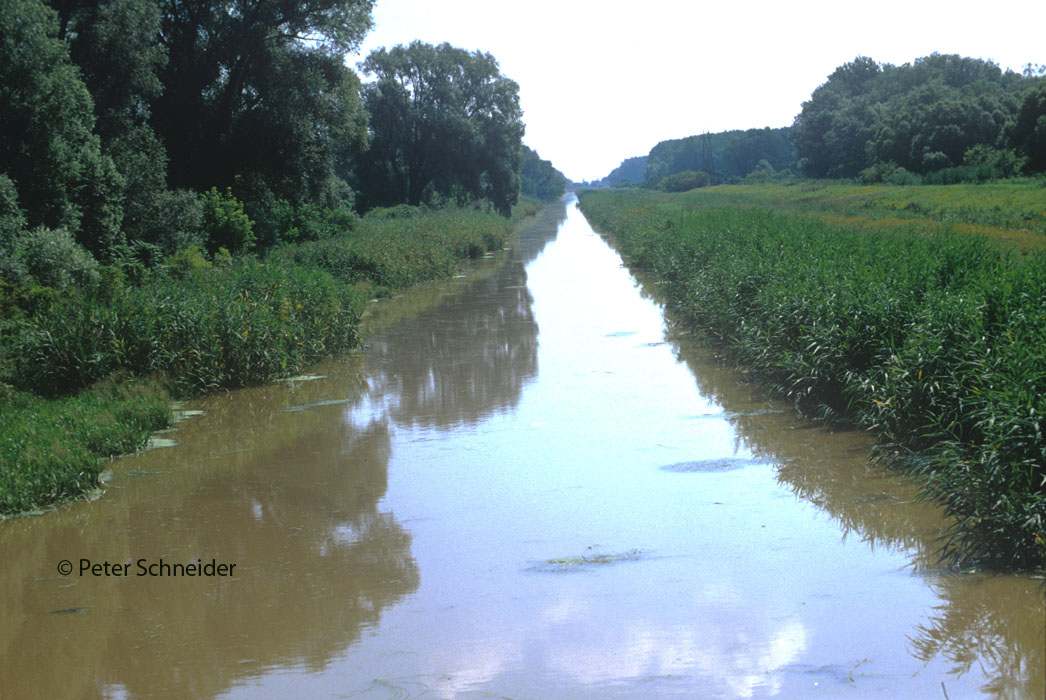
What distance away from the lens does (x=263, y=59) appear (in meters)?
24.2

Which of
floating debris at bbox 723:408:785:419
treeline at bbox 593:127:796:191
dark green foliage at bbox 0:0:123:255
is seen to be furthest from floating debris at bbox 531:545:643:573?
treeline at bbox 593:127:796:191

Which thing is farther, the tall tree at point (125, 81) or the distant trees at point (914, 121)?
the distant trees at point (914, 121)

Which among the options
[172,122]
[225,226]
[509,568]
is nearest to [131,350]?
[509,568]

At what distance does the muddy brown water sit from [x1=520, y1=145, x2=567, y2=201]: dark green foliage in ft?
418

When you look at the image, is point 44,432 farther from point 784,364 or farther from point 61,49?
point 61,49

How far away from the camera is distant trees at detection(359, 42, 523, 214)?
49.5 m

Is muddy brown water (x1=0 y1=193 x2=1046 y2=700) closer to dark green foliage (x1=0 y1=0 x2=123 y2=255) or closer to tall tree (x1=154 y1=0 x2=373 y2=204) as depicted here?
dark green foliage (x1=0 y1=0 x2=123 y2=255)

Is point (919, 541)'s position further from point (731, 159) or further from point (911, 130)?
point (731, 159)

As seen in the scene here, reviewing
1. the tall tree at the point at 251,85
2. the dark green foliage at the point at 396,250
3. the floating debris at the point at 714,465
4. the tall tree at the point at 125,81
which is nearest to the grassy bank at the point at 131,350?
the tall tree at the point at 125,81

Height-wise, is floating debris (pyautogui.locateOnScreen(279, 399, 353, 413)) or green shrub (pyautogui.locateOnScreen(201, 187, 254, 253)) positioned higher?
green shrub (pyautogui.locateOnScreen(201, 187, 254, 253))

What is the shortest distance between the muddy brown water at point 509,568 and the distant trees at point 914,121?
145 ft

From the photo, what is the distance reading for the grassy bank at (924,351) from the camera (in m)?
6.04

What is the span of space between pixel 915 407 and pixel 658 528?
2.79 metres

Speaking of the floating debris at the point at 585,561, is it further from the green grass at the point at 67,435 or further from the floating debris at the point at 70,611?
the green grass at the point at 67,435
